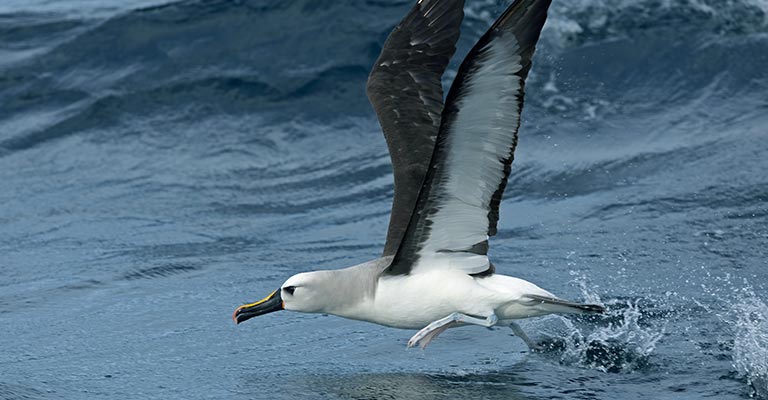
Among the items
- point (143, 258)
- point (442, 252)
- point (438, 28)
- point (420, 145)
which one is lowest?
point (143, 258)

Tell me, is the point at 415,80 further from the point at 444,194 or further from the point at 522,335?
the point at 522,335

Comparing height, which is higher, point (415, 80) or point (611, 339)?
point (415, 80)

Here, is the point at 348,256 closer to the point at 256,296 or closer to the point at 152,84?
the point at 256,296

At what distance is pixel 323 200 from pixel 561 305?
16.1 feet

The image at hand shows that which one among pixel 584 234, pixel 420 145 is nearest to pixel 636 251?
pixel 584 234

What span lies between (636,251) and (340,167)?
3.92m

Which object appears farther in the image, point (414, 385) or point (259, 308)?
point (259, 308)

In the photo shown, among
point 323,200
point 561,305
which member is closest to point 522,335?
point 561,305

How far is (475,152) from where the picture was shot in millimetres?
6250

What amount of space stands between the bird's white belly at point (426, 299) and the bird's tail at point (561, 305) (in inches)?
9.7

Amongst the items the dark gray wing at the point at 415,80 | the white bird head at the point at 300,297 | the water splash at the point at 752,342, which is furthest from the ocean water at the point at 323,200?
the dark gray wing at the point at 415,80

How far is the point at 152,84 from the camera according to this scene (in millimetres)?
13688

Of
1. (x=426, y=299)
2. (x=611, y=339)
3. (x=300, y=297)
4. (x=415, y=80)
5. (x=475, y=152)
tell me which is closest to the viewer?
(x=475, y=152)

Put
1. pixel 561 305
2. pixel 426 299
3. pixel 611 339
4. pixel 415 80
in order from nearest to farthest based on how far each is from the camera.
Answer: pixel 561 305
pixel 426 299
pixel 611 339
pixel 415 80
